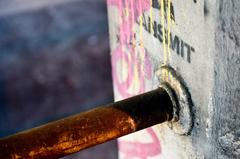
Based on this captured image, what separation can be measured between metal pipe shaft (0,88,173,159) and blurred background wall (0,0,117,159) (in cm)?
354

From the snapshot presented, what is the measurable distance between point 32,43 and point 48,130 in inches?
167

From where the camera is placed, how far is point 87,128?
1.44 metres

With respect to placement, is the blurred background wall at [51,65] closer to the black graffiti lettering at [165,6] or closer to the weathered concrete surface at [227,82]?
the black graffiti lettering at [165,6]

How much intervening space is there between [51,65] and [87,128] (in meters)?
4.02

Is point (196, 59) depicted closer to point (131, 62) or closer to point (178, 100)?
point (178, 100)

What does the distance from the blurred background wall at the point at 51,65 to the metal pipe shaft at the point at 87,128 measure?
3541mm

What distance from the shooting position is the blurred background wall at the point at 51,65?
5234 mm

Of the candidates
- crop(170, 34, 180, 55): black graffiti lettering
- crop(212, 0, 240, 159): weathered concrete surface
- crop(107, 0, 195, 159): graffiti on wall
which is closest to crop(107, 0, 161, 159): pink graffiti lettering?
crop(107, 0, 195, 159): graffiti on wall

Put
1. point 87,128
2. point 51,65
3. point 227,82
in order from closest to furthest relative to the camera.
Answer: point 227,82 → point 87,128 → point 51,65

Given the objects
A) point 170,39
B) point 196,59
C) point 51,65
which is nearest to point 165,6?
point 170,39

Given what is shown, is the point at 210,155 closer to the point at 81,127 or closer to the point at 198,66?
the point at 198,66

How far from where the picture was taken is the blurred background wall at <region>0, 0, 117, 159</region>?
17.2 feet

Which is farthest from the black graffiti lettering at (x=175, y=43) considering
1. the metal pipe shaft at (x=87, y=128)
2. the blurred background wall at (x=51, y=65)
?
the blurred background wall at (x=51, y=65)

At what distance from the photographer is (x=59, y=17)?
6.00m
